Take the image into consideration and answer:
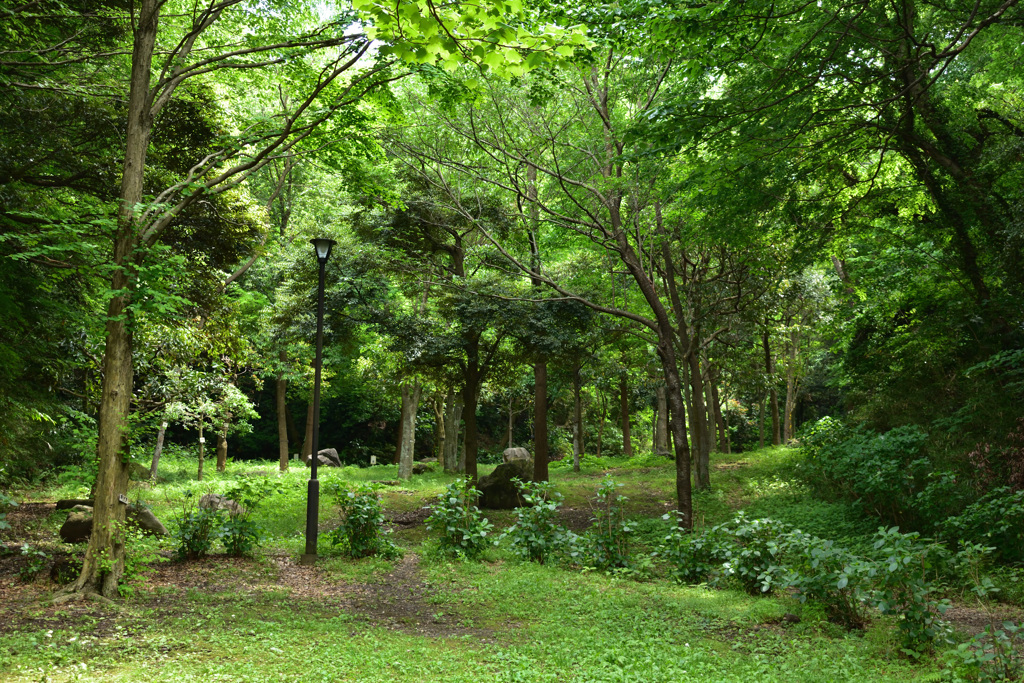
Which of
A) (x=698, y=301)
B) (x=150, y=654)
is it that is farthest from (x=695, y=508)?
(x=150, y=654)

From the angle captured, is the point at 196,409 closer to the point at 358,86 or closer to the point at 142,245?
the point at 142,245

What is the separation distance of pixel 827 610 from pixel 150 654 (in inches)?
232

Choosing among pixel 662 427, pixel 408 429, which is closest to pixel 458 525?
pixel 408 429

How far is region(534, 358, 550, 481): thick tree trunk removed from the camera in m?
15.5

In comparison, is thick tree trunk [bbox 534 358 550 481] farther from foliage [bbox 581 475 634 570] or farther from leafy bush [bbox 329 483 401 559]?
leafy bush [bbox 329 483 401 559]

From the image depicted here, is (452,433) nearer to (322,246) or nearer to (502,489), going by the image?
(502,489)

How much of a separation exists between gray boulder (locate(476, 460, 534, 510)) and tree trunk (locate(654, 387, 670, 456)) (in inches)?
478

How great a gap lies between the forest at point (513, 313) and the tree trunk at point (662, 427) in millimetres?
9096

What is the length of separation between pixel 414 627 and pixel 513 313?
895 centimetres

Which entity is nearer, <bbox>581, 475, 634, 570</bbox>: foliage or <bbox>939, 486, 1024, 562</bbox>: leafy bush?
<bbox>939, 486, 1024, 562</bbox>: leafy bush

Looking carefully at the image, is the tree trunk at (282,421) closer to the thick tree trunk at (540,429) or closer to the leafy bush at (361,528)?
the thick tree trunk at (540,429)

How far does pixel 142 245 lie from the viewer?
272 inches

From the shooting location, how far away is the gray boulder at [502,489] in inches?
564

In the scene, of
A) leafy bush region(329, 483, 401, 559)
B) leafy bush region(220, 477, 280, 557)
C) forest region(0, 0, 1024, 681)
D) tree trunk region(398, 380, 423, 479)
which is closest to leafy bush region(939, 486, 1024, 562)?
forest region(0, 0, 1024, 681)
